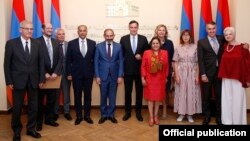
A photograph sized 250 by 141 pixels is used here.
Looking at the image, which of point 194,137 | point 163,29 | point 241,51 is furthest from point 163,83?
point 194,137

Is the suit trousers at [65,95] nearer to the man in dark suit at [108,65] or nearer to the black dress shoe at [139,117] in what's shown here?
the man in dark suit at [108,65]

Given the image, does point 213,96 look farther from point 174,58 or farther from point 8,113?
point 8,113

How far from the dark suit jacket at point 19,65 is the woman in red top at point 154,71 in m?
1.57

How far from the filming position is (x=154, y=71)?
175 inches

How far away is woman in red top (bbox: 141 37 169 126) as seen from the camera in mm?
4458

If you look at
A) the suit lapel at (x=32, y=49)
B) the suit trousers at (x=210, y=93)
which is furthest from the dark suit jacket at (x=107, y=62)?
the suit trousers at (x=210, y=93)

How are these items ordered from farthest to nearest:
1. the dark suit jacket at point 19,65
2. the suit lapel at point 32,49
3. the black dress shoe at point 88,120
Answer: the black dress shoe at point 88,120 → the suit lapel at point 32,49 → the dark suit jacket at point 19,65

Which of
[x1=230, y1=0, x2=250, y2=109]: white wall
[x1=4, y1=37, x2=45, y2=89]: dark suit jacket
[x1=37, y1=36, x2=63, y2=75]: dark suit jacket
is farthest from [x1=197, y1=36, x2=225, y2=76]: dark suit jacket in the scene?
[x1=4, y1=37, x2=45, y2=89]: dark suit jacket

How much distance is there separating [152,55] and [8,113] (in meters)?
2.78

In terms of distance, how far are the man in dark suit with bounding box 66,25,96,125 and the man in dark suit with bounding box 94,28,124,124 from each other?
4.3 inches

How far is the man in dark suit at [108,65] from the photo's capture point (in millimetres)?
4672

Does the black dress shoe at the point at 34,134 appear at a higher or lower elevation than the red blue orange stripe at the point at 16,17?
lower

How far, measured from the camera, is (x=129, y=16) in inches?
220

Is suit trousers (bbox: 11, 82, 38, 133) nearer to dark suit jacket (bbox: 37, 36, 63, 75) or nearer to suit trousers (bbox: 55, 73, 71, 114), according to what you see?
dark suit jacket (bbox: 37, 36, 63, 75)
